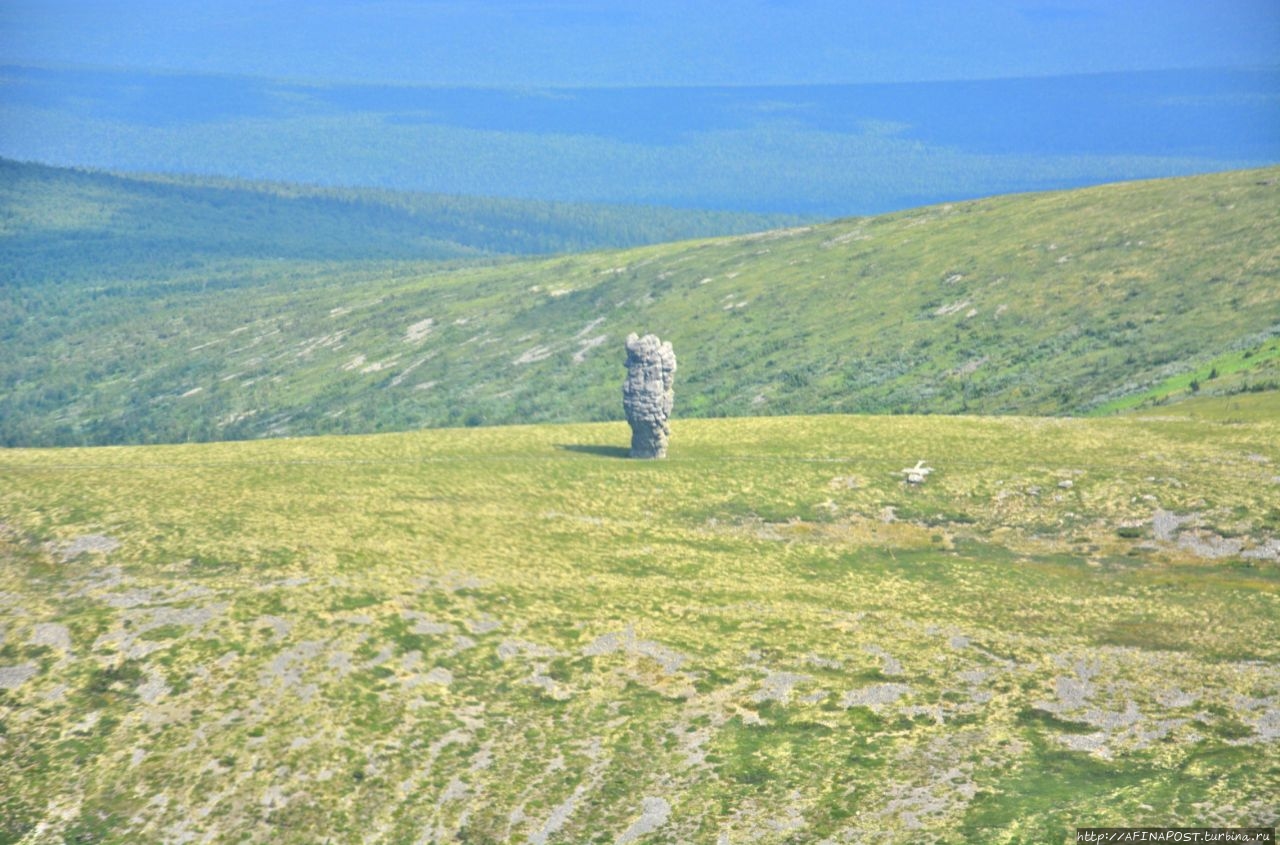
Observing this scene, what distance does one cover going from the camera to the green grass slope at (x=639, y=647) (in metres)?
47.8

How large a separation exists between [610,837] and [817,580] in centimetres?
2755

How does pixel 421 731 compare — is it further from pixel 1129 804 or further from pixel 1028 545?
pixel 1028 545

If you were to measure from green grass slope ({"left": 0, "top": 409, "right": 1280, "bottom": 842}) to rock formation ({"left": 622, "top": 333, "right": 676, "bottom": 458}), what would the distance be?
291 cm

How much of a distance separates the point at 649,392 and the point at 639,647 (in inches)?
1258

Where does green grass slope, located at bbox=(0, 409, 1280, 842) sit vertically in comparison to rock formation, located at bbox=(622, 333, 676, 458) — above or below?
below

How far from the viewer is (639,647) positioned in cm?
6072

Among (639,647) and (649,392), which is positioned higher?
(649,392)

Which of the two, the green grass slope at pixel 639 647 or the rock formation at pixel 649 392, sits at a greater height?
the rock formation at pixel 649 392

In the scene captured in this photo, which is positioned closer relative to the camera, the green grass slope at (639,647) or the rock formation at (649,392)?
the green grass slope at (639,647)

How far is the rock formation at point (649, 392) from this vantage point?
8925cm

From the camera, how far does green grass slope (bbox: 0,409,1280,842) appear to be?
47.8 m

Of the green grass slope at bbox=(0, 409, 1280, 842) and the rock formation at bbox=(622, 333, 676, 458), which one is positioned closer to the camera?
the green grass slope at bbox=(0, 409, 1280, 842)

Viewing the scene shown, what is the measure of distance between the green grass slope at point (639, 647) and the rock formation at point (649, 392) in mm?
2907

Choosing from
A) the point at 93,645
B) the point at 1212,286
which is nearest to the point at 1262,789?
the point at 93,645
